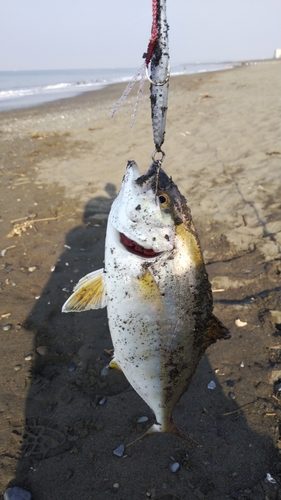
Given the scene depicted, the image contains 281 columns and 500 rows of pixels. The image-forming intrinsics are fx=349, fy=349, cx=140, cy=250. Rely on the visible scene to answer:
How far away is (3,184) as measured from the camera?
9055 millimetres

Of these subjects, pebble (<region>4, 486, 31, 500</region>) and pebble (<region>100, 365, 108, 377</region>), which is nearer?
pebble (<region>4, 486, 31, 500</region>)

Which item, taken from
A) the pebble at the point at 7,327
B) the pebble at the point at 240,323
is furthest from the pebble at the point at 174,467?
the pebble at the point at 7,327

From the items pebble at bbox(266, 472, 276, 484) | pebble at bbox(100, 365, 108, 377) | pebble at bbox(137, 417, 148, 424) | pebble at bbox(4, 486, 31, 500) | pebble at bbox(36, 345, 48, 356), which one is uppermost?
pebble at bbox(36, 345, 48, 356)

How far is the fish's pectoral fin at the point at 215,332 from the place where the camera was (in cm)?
241

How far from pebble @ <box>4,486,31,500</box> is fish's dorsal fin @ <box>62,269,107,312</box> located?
1549 mm

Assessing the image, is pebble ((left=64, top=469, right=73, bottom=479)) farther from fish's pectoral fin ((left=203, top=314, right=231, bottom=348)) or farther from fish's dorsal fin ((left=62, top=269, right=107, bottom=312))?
fish's pectoral fin ((left=203, top=314, right=231, bottom=348))

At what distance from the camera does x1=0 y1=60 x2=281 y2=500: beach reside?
115 inches

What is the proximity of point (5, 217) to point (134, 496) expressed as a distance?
5.99 m

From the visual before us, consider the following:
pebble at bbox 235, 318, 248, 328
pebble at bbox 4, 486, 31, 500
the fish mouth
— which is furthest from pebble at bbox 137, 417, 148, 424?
the fish mouth

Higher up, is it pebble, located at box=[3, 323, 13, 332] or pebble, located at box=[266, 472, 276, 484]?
pebble, located at box=[3, 323, 13, 332]

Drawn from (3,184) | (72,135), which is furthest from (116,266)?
(72,135)

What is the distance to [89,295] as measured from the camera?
255cm

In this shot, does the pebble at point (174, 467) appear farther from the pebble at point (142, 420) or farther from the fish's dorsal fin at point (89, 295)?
the fish's dorsal fin at point (89, 295)

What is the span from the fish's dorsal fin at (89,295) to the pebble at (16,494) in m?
1.55
